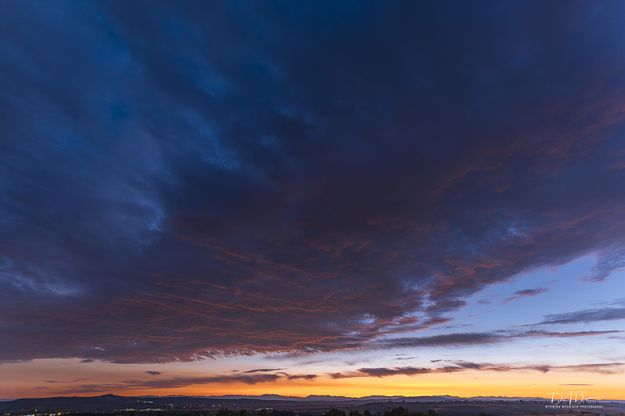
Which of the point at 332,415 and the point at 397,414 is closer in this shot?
the point at 397,414

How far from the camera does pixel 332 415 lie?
7146 inches

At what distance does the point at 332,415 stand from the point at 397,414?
31.1m

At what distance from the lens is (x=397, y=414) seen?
536 ft
